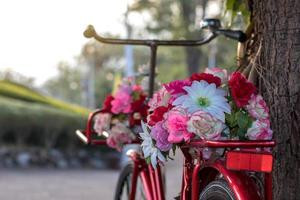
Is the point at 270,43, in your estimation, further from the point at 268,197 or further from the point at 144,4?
the point at 144,4

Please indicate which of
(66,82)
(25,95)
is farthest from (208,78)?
(66,82)

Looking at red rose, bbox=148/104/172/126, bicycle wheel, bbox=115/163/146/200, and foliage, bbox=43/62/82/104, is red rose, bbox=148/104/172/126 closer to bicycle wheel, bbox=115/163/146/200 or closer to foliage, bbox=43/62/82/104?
bicycle wheel, bbox=115/163/146/200

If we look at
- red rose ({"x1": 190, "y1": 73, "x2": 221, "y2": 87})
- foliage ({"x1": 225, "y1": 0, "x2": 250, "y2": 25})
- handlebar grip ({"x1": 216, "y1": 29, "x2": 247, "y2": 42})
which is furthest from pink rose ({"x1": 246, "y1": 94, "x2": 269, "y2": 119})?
foliage ({"x1": 225, "y1": 0, "x2": 250, "y2": 25})

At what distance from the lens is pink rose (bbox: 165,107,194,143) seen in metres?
2.55

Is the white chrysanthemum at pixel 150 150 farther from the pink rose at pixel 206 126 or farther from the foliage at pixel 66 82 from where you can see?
the foliage at pixel 66 82

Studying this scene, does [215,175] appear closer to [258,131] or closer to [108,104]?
[258,131]

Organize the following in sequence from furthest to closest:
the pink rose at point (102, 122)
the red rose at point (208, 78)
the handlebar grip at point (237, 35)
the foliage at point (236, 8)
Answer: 1. the pink rose at point (102, 122)
2. the foliage at point (236, 8)
3. the handlebar grip at point (237, 35)
4. the red rose at point (208, 78)

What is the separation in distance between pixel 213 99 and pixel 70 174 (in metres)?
9.72

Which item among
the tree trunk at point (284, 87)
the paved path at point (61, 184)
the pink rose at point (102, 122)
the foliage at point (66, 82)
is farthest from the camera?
the foliage at point (66, 82)

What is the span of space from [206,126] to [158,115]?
0.90ft

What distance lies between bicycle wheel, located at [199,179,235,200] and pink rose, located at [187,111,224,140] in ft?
0.70

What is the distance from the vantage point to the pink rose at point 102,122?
14.0 ft

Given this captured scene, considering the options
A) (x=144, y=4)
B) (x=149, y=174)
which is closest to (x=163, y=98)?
(x=149, y=174)

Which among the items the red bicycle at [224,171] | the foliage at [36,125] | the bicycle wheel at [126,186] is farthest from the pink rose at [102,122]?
the foliage at [36,125]
